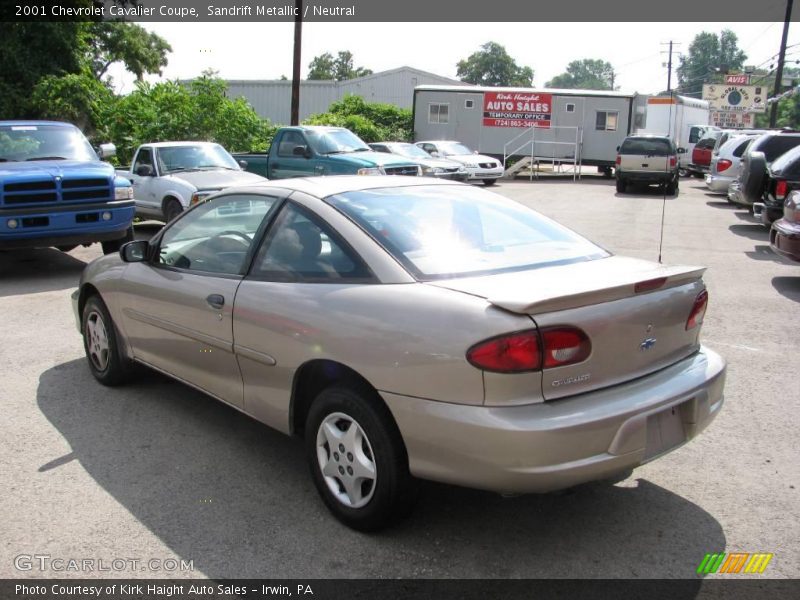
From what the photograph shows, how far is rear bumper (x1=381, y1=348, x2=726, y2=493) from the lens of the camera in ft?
9.57

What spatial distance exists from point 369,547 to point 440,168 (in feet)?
64.1

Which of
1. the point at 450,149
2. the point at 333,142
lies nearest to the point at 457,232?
the point at 333,142

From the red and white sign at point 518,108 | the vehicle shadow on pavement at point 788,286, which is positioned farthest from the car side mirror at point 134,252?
the red and white sign at point 518,108

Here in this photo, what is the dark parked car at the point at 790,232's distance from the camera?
8.71m

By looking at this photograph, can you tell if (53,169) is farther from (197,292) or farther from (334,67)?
(334,67)

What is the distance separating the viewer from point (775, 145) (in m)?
15.9

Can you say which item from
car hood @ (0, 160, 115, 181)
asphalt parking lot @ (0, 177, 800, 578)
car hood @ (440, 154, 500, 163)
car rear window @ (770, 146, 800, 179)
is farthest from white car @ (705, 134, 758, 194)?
car hood @ (0, 160, 115, 181)

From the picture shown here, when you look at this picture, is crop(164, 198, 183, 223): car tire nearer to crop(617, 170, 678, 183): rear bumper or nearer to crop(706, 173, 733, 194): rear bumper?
crop(706, 173, 733, 194): rear bumper

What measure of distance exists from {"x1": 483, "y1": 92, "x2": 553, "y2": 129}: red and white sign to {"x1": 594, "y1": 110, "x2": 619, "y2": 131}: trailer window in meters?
2.00

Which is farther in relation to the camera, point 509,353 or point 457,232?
point 457,232

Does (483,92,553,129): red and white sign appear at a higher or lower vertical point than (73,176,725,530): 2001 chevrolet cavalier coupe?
higher

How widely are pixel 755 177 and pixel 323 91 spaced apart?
36747 millimetres

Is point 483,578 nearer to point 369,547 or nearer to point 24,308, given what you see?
point 369,547

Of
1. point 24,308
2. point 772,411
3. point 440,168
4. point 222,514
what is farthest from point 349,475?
point 440,168
